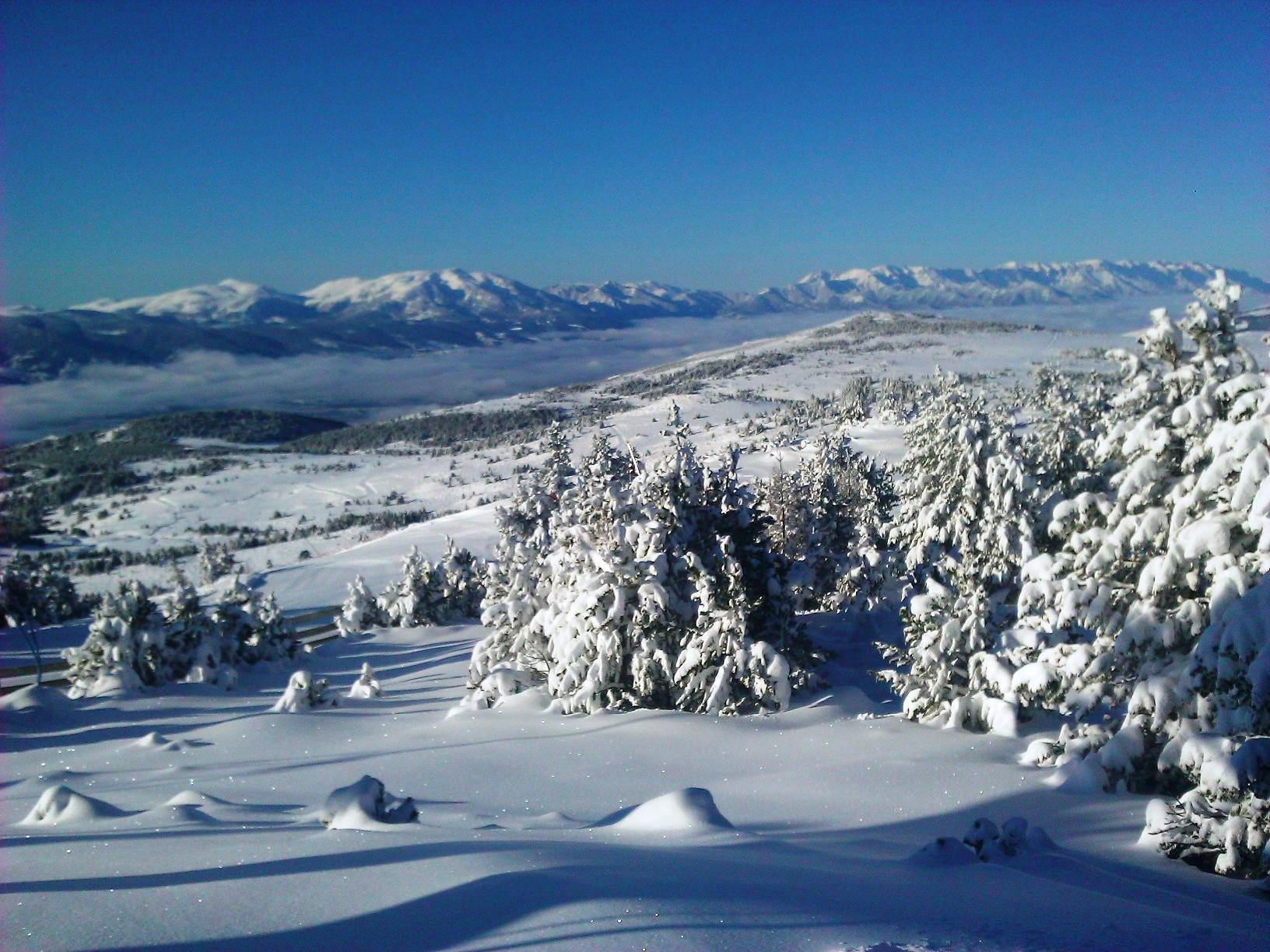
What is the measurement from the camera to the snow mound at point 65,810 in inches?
320

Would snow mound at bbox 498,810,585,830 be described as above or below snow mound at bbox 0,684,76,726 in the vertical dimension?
above

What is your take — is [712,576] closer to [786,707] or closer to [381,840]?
[786,707]

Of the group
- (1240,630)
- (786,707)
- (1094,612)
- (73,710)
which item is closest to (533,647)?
(786,707)

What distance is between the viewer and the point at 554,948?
430cm

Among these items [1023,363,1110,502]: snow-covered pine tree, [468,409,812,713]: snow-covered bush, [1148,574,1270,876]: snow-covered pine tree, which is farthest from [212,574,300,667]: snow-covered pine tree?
[1148,574,1270,876]: snow-covered pine tree

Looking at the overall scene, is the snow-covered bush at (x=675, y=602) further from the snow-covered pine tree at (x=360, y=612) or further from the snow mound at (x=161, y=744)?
the snow-covered pine tree at (x=360, y=612)

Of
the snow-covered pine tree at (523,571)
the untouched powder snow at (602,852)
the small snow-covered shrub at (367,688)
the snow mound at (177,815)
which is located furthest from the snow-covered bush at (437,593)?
the snow mound at (177,815)

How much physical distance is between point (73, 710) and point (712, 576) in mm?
18262

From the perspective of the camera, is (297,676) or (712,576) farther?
(297,676)

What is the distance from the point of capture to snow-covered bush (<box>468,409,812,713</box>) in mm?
16484

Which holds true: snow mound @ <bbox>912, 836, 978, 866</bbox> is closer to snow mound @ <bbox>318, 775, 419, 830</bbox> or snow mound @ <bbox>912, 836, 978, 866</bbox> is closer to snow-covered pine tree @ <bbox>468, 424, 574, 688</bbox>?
snow mound @ <bbox>318, 775, 419, 830</bbox>

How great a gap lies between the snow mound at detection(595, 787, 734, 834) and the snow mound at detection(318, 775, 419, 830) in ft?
6.87

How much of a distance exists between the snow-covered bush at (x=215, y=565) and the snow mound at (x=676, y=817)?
121 metres

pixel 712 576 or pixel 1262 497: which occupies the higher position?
pixel 1262 497
